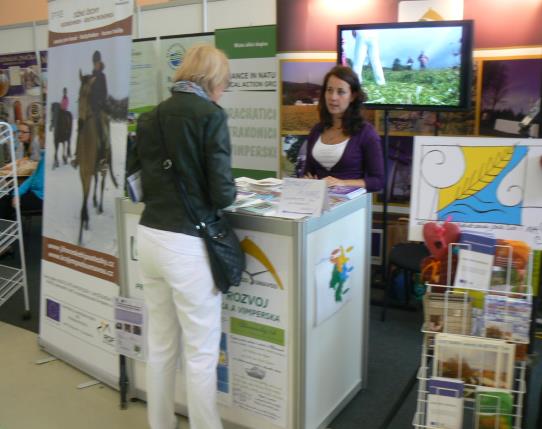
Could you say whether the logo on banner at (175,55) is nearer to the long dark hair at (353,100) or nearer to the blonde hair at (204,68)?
the long dark hair at (353,100)

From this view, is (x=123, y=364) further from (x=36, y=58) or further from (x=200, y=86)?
(x=36, y=58)

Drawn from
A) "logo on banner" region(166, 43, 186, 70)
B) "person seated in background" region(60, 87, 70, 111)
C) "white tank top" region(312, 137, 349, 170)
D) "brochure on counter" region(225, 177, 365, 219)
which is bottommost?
"brochure on counter" region(225, 177, 365, 219)

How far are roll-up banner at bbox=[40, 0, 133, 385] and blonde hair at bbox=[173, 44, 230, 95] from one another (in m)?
0.68

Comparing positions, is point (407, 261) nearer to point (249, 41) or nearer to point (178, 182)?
point (178, 182)

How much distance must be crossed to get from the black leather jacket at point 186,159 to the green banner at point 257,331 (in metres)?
0.44

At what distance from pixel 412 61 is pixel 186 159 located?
1772 mm

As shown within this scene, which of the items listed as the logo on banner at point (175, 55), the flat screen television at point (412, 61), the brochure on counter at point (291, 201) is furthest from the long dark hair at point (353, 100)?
the logo on banner at point (175, 55)

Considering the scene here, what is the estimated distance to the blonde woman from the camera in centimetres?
182

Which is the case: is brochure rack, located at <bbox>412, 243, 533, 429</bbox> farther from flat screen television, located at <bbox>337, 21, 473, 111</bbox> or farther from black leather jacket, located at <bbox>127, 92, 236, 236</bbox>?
flat screen television, located at <bbox>337, 21, 473, 111</bbox>

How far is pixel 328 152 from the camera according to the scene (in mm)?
2873

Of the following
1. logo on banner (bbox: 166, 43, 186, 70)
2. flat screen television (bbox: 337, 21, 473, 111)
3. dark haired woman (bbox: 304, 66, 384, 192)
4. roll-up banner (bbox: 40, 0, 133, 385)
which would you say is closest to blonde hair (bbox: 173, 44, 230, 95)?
roll-up banner (bbox: 40, 0, 133, 385)

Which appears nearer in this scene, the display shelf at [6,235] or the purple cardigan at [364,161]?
the purple cardigan at [364,161]

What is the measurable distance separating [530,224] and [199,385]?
47.4 inches

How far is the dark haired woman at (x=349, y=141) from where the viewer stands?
280 centimetres
